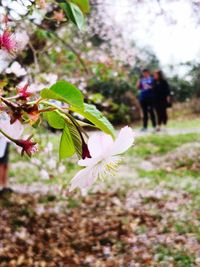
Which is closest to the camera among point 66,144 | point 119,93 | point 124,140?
point 124,140

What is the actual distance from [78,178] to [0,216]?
4770mm

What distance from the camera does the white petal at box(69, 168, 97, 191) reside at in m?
0.64

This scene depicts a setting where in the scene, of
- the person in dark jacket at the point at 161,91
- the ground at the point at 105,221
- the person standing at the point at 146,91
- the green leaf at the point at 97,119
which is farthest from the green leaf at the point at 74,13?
the person in dark jacket at the point at 161,91

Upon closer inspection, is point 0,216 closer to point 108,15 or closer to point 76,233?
point 76,233

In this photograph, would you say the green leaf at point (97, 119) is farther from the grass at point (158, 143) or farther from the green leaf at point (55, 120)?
the grass at point (158, 143)

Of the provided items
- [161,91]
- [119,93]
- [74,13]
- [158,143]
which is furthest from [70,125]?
[119,93]

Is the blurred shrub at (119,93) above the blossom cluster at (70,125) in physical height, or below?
above

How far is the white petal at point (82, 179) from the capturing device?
64 centimetres

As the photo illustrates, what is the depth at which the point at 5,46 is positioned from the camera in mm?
739

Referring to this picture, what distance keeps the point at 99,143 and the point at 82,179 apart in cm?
6

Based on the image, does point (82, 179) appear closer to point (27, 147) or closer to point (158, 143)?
point (27, 147)

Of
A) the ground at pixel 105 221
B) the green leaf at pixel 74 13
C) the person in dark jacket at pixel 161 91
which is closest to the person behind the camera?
the green leaf at pixel 74 13

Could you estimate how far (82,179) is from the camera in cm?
65

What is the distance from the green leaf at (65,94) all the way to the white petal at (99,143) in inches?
1.6
